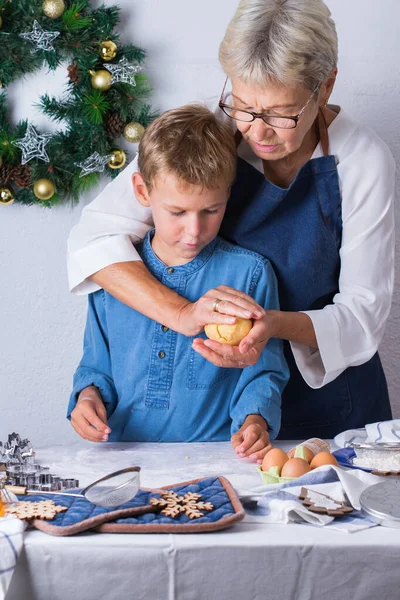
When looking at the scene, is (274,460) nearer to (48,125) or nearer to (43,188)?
(43,188)

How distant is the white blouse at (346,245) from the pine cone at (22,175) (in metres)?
0.53

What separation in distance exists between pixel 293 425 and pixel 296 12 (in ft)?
2.96

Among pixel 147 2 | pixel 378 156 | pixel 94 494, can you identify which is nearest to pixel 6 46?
pixel 147 2

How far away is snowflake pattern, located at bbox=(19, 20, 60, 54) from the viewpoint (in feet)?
7.28

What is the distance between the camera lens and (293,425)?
192 cm

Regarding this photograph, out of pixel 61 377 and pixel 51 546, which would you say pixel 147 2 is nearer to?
pixel 61 377

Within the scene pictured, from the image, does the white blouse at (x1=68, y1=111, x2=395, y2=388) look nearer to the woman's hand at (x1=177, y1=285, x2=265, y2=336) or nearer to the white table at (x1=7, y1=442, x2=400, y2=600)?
the woman's hand at (x1=177, y1=285, x2=265, y2=336)

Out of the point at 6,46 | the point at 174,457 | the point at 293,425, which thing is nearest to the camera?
the point at 174,457

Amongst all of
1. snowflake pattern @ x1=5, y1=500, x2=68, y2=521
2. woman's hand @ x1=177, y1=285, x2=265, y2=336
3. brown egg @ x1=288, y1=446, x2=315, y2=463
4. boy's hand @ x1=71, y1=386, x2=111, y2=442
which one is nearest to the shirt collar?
woman's hand @ x1=177, y1=285, x2=265, y2=336

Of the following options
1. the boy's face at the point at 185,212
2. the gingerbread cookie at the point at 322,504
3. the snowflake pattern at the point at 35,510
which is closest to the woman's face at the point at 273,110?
the boy's face at the point at 185,212

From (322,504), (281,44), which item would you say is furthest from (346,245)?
(322,504)

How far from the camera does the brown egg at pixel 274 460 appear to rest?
4.50ft

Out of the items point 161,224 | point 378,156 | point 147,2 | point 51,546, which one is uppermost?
point 147,2

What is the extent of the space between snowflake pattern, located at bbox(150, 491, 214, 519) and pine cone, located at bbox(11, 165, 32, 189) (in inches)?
52.7
